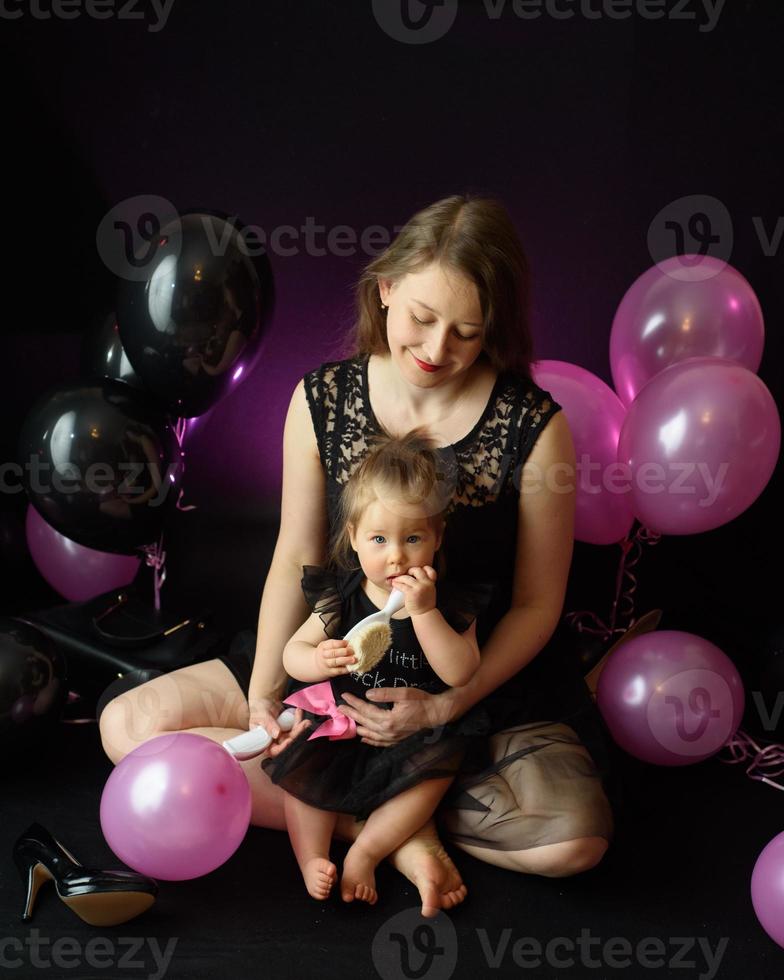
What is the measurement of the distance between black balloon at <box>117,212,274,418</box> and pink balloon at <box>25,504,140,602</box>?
0.54 metres

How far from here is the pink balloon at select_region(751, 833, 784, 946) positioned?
5.03 ft

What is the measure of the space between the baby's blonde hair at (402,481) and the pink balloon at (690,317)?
63 centimetres

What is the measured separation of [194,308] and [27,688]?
0.73 m

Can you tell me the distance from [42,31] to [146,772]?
173 cm

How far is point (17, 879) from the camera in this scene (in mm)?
1690

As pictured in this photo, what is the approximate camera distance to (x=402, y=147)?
2436 mm
